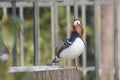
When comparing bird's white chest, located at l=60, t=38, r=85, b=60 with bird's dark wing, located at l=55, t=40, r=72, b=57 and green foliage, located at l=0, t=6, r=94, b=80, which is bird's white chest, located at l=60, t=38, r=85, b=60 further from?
green foliage, located at l=0, t=6, r=94, b=80

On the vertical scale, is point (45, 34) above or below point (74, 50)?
below

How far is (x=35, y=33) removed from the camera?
18.5ft

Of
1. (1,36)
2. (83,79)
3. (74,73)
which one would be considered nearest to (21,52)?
(83,79)

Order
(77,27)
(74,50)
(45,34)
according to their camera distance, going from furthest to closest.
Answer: (45,34) < (77,27) < (74,50)

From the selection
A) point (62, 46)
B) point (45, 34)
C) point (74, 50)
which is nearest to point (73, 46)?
point (74, 50)

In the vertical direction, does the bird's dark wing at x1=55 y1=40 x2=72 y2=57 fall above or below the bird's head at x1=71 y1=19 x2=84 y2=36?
below

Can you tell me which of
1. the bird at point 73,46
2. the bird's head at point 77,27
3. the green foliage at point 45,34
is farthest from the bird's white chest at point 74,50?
the green foliage at point 45,34

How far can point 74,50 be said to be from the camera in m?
4.40

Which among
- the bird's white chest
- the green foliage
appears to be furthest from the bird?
the green foliage

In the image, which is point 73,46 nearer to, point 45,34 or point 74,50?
point 74,50

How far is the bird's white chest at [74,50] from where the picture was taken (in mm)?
4320

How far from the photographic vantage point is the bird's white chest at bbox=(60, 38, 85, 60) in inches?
170

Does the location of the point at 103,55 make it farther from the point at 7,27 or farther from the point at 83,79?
the point at 7,27

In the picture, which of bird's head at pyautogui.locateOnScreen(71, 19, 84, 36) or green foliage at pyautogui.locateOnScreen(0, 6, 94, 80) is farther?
green foliage at pyautogui.locateOnScreen(0, 6, 94, 80)
